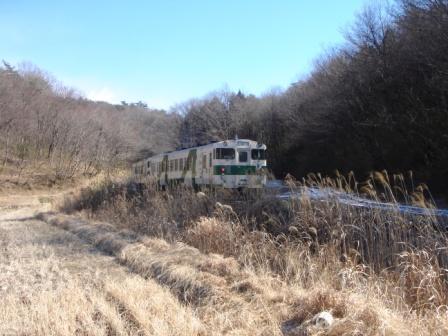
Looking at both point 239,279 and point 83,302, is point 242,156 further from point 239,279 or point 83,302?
point 83,302

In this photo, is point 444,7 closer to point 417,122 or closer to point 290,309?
point 417,122

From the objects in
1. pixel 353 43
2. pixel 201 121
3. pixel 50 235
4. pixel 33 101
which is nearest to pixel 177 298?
pixel 50 235

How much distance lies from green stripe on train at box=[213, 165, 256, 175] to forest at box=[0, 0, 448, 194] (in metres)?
9.89

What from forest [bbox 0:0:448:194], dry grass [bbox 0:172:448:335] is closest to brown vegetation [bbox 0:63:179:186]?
forest [bbox 0:0:448:194]

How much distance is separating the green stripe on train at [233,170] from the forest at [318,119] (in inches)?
389

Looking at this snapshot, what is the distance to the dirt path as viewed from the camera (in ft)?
16.0

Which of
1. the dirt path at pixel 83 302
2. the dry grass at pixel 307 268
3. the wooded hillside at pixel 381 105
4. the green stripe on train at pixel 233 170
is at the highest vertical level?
the wooded hillside at pixel 381 105

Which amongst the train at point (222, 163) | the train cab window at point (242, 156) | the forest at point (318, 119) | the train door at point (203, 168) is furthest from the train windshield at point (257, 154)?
the forest at point (318, 119)

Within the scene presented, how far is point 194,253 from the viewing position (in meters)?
8.65

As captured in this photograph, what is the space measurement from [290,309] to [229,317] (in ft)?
2.05

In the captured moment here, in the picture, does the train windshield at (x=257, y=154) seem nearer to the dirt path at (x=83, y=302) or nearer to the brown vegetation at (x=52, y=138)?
the dirt path at (x=83, y=302)

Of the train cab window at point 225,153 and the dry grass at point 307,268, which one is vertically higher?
the train cab window at point 225,153

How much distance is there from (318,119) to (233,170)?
73.5 feet

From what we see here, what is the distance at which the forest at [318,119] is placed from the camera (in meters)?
27.6
